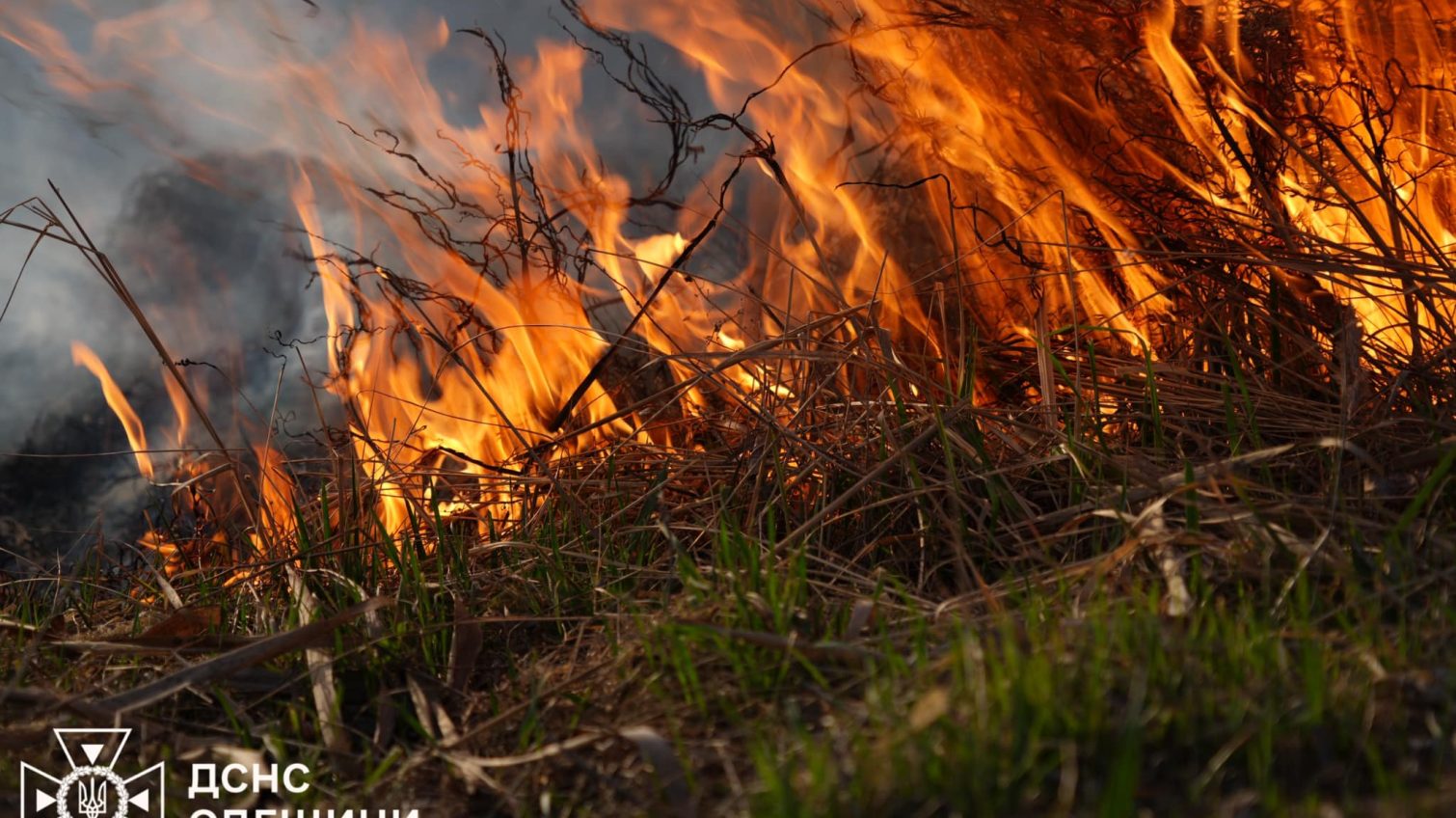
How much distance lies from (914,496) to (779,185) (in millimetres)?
1989

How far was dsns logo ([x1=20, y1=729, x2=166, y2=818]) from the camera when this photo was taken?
1.30 meters

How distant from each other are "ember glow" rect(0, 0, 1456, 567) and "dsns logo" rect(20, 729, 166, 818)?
96 centimetres

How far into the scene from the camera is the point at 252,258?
532 cm

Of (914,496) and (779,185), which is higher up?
(779,185)

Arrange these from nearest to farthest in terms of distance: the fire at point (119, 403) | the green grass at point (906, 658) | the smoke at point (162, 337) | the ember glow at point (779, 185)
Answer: the green grass at point (906, 658)
the ember glow at point (779, 185)
the fire at point (119, 403)
the smoke at point (162, 337)

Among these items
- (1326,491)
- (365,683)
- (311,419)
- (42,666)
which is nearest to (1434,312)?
(1326,491)

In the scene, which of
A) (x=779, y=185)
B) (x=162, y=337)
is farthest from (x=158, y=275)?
(x=779, y=185)

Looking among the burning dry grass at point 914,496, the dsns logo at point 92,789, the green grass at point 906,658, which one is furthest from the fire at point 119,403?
the dsns logo at point 92,789

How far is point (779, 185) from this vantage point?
12.0ft

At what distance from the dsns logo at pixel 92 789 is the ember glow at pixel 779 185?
0.96m

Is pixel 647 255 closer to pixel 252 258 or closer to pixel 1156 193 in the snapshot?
pixel 1156 193

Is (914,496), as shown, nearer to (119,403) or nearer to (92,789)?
(92,789)

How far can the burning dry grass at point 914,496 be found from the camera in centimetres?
106

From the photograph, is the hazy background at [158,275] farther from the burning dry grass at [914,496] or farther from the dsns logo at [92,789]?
the dsns logo at [92,789]
